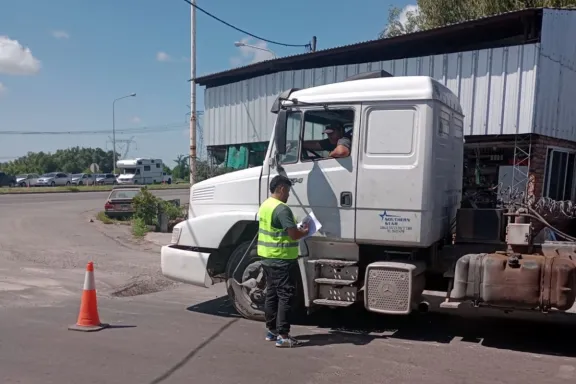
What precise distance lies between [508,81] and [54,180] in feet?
197

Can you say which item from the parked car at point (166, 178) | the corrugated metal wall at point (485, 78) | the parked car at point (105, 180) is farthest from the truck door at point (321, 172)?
the parked car at point (105, 180)

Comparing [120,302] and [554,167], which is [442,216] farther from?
[554,167]

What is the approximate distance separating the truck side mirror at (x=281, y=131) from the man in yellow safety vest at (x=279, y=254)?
1.62 ft

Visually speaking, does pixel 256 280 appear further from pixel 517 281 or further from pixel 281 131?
pixel 517 281

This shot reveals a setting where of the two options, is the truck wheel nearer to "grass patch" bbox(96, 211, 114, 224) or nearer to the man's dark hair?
the man's dark hair

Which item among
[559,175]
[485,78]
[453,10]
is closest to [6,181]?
[453,10]

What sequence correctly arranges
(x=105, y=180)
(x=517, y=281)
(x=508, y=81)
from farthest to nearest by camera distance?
(x=105, y=180) < (x=508, y=81) < (x=517, y=281)

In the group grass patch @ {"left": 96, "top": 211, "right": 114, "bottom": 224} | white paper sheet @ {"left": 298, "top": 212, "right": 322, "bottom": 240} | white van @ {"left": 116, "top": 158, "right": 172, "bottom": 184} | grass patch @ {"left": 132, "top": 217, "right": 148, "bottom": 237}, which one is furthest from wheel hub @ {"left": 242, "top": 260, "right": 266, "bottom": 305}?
white van @ {"left": 116, "top": 158, "right": 172, "bottom": 184}

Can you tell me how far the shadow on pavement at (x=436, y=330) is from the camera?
6172 mm

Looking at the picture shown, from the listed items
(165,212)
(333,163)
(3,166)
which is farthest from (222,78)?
(3,166)

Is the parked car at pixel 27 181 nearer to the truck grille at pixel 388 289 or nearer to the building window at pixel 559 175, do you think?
the building window at pixel 559 175

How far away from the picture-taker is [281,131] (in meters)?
6.50

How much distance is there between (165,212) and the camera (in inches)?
755

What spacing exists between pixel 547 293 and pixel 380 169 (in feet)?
6.82
